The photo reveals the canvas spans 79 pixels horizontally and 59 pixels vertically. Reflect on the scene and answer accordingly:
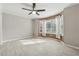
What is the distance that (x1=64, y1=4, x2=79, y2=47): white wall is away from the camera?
461 cm

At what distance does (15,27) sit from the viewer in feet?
25.4

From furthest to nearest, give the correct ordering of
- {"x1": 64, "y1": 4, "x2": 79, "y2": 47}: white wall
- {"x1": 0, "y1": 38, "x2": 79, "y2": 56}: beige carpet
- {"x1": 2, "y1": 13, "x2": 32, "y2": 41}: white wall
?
{"x1": 2, "y1": 13, "x2": 32, "y2": 41}: white wall
{"x1": 64, "y1": 4, "x2": 79, "y2": 47}: white wall
{"x1": 0, "y1": 38, "x2": 79, "y2": 56}: beige carpet

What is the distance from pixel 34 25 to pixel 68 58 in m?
9.08

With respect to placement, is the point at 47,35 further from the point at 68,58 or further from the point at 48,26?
the point at 68,58

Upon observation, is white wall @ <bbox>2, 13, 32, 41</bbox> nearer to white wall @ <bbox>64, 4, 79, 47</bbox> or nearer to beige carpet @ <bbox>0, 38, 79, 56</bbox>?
beige carpet @ <bbox>0, 38, 79, 56</bbox>

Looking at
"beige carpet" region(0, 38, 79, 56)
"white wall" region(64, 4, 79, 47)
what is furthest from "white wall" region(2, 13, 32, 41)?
"white wall" region(64, 4, 79, 47)

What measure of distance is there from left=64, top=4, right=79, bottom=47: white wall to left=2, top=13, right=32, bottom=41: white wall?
13.9 feet

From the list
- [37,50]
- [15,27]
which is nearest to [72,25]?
[37,50]

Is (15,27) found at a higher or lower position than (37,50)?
higher

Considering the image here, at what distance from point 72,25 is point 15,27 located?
15.7 ft

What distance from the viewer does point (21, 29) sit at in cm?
851

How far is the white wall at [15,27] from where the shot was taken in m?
6.67

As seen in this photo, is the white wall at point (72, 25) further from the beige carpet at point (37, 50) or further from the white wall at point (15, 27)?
the white wall at point (15, 27)

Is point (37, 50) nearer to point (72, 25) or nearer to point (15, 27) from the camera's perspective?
point (72, 25)
